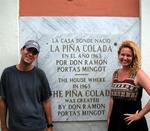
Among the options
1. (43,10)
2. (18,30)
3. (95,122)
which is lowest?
(95,122)

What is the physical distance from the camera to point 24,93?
9.16 feet

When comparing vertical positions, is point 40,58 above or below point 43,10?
below

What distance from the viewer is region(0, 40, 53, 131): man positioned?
276cm

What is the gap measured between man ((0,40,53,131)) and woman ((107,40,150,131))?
2.10 feet

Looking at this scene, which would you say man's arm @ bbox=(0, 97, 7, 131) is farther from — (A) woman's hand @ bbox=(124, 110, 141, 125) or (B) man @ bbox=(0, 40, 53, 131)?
(A) woman's hand @ bbox=(124, 110, 141, 125)

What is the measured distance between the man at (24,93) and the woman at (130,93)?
639mm

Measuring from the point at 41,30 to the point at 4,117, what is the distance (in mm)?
853

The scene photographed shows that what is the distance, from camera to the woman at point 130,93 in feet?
8.88

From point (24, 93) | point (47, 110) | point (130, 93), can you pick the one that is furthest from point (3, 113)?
point (130, 93)

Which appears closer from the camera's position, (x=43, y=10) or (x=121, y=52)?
(x=121, y=52)

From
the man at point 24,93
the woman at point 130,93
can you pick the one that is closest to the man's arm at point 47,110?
the man at point 24,93

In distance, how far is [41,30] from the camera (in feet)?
10.1

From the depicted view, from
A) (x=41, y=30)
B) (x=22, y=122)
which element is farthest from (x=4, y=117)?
(x=41, y=30)

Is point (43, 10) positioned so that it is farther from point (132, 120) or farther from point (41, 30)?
point (132, 120)
